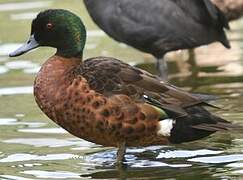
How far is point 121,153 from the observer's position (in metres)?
7.35

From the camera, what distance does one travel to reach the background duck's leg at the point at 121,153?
24.0ft

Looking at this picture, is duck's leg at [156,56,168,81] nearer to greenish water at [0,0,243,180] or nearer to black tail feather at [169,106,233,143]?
greenish water at [0,0,243,180]

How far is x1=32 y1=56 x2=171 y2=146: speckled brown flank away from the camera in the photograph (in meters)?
7.09

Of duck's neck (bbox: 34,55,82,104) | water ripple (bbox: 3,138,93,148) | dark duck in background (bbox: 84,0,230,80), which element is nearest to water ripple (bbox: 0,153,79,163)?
water ripple (bbox: 3,138,93,148)

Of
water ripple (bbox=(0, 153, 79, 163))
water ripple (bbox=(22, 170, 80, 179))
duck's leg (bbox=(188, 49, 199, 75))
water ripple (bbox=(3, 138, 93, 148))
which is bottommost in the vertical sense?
duck's leg (bbox=(188, 49, 199, 75))

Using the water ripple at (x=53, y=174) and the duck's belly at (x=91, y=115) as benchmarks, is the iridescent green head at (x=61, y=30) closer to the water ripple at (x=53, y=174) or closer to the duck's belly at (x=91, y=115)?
the duck's belly at (x=91, y=115)

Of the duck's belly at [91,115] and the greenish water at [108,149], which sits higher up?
the duck's belly at [91,115]

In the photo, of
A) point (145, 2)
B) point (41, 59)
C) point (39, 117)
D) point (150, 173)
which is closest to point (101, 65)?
point (150, 173)

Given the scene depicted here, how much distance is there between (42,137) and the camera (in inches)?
331

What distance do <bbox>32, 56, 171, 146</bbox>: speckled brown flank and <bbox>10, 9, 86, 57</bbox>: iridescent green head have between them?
259 millimetres

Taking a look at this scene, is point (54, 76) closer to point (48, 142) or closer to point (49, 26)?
point (49, 26)

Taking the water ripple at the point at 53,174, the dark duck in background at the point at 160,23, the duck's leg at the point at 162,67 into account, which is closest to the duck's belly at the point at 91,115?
the water ripple at the point at 53,174

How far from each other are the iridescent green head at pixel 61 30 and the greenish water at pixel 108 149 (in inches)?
36.1

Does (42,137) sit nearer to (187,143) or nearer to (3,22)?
(187,143)
